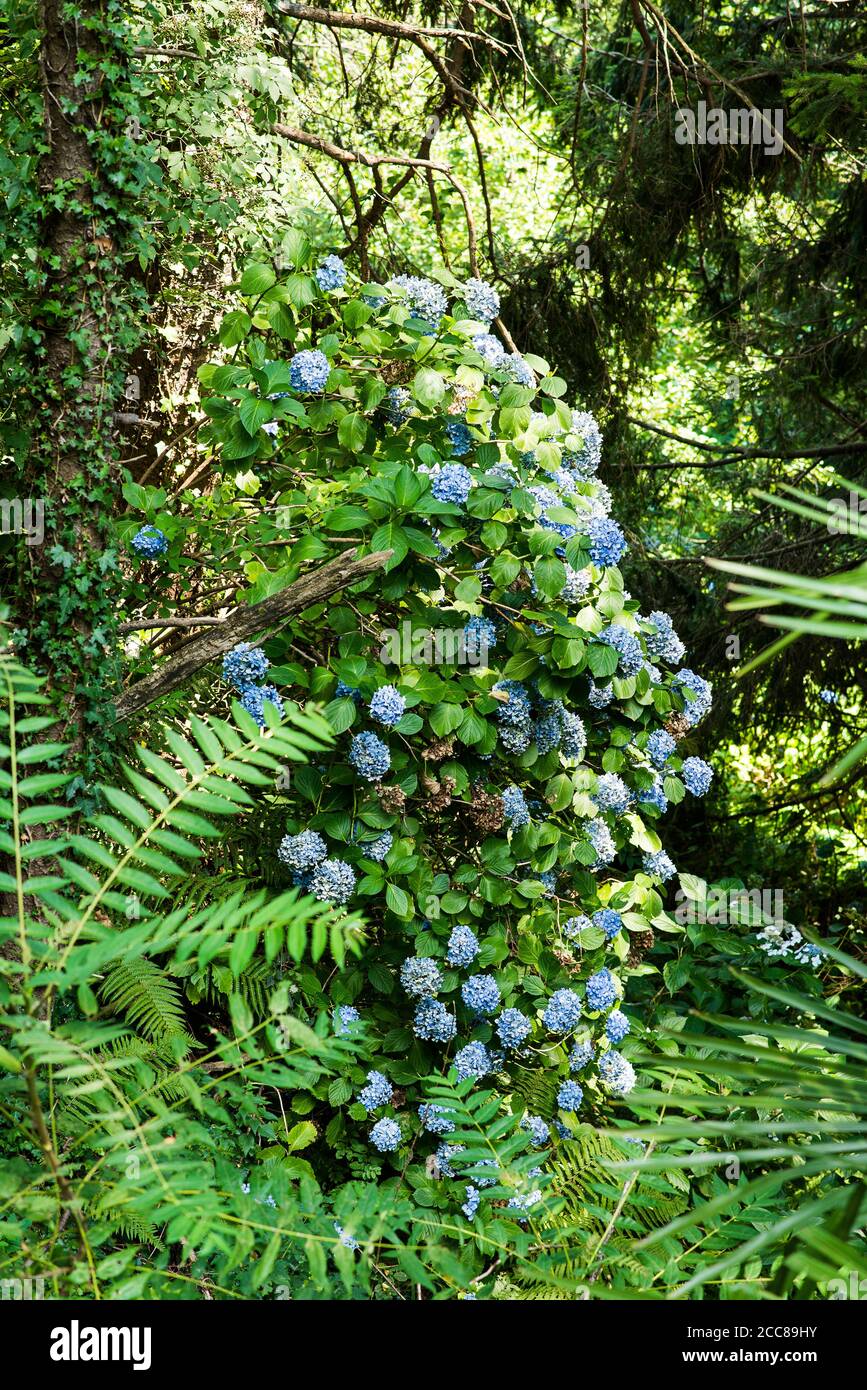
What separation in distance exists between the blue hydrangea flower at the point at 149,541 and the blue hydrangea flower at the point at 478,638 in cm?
83

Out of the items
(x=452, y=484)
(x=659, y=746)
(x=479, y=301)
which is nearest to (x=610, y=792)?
(x=659, y=746)

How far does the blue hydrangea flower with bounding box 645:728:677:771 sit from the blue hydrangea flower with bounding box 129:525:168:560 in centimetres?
140

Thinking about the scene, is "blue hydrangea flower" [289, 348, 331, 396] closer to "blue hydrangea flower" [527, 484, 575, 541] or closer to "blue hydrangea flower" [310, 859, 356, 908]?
"blue hydrangea flower" [527, 484, 575, 541]

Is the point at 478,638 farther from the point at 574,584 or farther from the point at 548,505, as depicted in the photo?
the point at 548,505

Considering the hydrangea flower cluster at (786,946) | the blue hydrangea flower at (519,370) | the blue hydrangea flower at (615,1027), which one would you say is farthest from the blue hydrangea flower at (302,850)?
the hydrangea flower cluster at (786,946)

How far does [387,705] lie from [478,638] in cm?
35

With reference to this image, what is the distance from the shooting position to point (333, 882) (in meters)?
2.64

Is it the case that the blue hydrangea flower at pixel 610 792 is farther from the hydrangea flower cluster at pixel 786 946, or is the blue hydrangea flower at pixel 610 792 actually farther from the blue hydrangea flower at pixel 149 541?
Answer: the blue hydrangea flower at pixel 149 541

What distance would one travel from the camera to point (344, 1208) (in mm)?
1441

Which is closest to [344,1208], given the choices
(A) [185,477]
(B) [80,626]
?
(B) [80,626]

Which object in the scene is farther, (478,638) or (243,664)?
(478,638)

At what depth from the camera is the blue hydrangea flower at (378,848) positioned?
8.76 ft

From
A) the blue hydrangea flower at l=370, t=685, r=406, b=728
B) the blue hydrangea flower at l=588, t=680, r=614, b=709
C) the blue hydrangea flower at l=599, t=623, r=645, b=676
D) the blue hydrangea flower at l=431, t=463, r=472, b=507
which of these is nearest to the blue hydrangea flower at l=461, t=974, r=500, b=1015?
the blue hydrangea flower at l=370, t=685, r=406, b=728

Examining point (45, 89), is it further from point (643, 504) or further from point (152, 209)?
point (643, 504)
